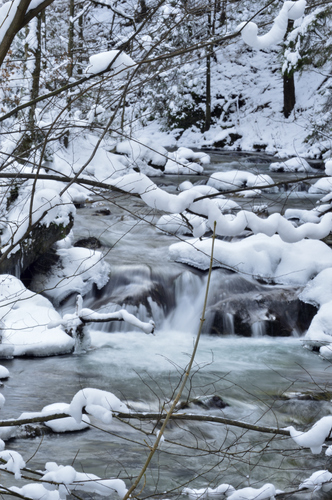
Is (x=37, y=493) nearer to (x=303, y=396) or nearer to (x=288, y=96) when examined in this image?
(x=303, y=396)

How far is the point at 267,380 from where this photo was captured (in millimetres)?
6043

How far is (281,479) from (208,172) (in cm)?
1202

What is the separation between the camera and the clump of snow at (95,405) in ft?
6.68

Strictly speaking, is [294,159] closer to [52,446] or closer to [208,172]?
[208,172]

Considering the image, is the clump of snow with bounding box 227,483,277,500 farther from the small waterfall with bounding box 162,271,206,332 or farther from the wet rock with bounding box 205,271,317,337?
the small waterfall with bounding box 162,271,206,332

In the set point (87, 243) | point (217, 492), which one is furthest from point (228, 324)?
point (217, 492)

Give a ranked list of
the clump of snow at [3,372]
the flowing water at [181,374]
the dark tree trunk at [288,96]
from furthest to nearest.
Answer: the dark tree trunk at [288,96] < the clump of snow at [3,372] < the flowing water at [181,374]

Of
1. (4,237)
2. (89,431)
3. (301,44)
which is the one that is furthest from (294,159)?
(89,431)

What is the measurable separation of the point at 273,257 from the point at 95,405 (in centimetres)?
678

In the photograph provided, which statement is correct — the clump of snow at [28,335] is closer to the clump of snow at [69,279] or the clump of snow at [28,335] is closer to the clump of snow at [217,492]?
the clump of snow at [69,279]

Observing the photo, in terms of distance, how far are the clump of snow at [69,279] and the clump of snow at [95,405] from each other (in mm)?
5753

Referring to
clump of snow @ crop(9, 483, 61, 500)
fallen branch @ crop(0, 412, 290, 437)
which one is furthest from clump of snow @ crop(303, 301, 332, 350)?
clump of snow @ crop(9, 483, 61, 500)

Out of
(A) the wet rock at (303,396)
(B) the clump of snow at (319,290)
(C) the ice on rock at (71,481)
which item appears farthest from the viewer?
(B) the clump of snow at (319,290)

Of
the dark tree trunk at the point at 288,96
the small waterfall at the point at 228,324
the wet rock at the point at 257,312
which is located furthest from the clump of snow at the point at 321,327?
the dark tree trunk at the point at 288,96
